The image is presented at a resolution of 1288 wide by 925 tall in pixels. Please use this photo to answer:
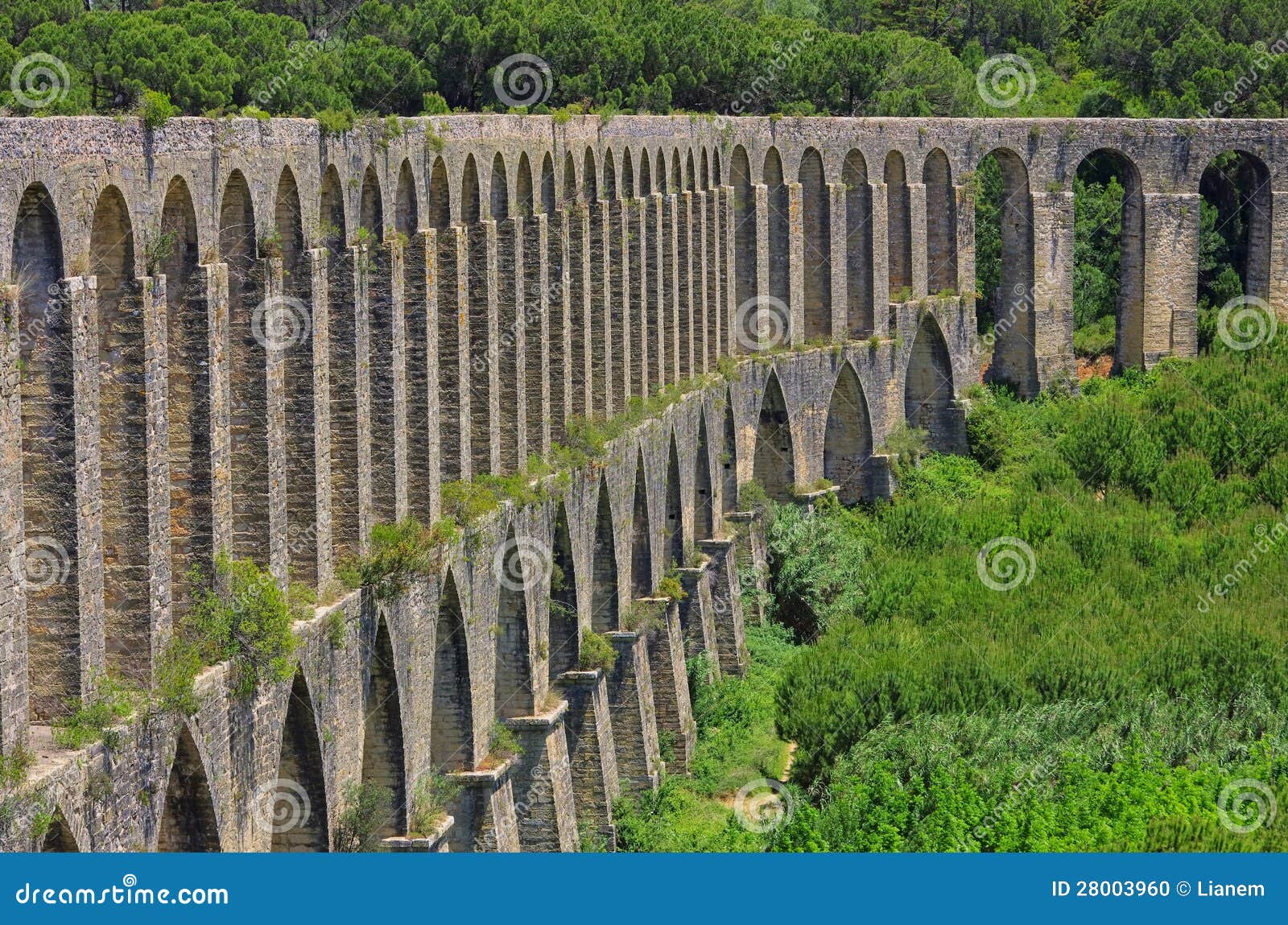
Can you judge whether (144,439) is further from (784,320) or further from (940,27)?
(940,27)

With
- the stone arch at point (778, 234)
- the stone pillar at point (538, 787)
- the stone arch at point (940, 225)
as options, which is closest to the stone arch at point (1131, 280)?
the stone arch at point (940, 225)

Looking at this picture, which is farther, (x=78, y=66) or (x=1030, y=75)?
(x=1030, y=75)

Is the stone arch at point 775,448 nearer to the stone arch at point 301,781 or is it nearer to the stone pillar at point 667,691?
the stone pillar at point 667,691

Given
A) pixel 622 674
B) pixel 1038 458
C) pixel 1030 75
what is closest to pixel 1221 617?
pixel 622 674

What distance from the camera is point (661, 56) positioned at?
61.8 metres

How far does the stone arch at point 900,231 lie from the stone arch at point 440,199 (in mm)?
29203

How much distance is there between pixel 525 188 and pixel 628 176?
7.59 metres

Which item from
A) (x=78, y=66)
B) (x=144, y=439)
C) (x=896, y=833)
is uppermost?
(x=78, y=66)

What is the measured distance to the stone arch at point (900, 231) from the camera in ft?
201

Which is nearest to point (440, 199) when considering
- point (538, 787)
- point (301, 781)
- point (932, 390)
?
point (538, 787)

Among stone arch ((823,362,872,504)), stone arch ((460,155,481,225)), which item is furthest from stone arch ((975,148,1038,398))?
stone arch ((460,155,481,225))

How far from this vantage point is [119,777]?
21.4 meters

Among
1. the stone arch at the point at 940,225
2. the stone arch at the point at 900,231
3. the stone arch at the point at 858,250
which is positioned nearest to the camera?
the stone arch at the point at 858,250

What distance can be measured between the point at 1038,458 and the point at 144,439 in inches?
1477
